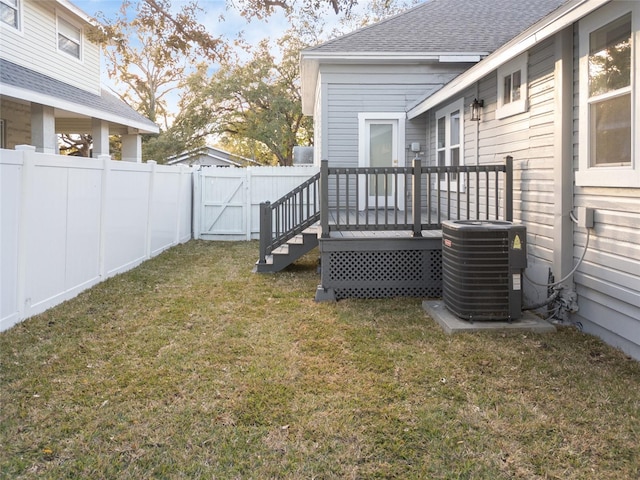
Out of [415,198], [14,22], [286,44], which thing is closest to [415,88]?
[415,198]

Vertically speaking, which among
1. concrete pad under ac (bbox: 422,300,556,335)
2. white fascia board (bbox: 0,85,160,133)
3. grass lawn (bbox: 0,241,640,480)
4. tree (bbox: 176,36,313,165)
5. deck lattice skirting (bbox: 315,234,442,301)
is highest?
tree (bbox: 176,36,313,165)

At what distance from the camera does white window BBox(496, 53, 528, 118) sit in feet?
17.6

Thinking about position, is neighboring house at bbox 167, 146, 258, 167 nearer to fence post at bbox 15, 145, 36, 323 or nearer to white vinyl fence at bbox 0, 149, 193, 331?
white vinyl fence at bbox 0, 149, 193, 331

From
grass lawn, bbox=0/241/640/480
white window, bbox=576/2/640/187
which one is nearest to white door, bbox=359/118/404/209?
grass lawn, bbox=0/241/640/480

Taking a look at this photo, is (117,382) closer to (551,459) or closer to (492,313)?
(551,459)

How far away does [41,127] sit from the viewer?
392 inches

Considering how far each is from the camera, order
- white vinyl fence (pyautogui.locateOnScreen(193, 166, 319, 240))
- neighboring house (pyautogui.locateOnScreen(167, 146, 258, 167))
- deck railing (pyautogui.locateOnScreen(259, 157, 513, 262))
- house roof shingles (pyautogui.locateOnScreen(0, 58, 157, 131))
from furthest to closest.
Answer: neighboring house (pyautogui.locateOnScreen(167, 146, 258, 167))
white vinyl fence (pyautogui.locateOnScreen(193, 166, 319, 240))
house roof shingles (pyautogui.locateOnScreen(0, 58, 157, 131))
deck railing (pyautogui.locateOnScreen(259, 157, 513, 262))

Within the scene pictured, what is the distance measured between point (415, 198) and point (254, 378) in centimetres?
311

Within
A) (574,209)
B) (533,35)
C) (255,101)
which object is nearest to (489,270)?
(574,209)

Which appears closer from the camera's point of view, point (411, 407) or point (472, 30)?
point (411, 407)

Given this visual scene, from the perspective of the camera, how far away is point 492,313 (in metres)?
4.59

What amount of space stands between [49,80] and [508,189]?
9979mm

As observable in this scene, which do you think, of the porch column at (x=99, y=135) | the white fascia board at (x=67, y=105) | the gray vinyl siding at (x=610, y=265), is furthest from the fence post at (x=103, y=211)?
the porch column at (x=99, y=135)

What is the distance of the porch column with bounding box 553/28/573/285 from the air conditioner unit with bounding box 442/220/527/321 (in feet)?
1.25
